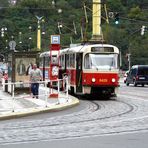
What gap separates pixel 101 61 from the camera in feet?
104

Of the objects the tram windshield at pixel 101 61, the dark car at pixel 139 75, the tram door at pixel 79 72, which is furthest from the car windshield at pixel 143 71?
the tram windshield at pixel 101 61

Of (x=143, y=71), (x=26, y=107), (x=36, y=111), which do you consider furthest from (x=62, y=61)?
(x=143, y=71)

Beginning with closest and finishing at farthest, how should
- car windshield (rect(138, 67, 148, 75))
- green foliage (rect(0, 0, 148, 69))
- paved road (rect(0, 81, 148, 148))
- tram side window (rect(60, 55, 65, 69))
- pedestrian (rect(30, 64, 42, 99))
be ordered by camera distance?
paved road (rect(0, 81, 148, 148)) < pedestrian (rect(30, 64, 42, 99)) < tram side window (rect(60, 55, 65, 69)) < car windshield (rect(138, 67, 148, 75)) < green foliage (rect(0, 0, 148, 69))

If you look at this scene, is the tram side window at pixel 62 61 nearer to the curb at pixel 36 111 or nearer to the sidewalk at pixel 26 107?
the sidewalk at pixel 26 107

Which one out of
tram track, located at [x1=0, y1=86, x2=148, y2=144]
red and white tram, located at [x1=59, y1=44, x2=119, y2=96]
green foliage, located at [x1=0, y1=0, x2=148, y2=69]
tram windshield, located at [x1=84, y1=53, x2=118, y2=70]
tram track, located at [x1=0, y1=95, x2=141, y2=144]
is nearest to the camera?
tram track, located at [x1=0, y1=95, x2=141, y2=144]

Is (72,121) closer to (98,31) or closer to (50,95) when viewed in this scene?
(50,95)

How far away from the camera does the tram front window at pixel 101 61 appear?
31.7m

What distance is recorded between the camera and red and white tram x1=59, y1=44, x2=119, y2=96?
103 feet

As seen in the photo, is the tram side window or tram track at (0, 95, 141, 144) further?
the tram side window

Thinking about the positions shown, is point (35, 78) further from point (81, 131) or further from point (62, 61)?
point (81, 131)

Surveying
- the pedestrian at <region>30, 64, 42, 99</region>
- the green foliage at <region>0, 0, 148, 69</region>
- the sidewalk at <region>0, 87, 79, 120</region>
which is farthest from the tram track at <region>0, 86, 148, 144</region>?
the green foliage at <region>0, 0, 148, 69</region>

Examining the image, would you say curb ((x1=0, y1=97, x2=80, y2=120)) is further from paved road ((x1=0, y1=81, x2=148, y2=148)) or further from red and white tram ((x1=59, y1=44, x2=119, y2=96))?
red and white tram ((x1=59, y1=44, x2=119, y2=96))

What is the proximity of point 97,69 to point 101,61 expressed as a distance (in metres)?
0.52

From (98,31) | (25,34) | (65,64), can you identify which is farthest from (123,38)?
(65,64)
